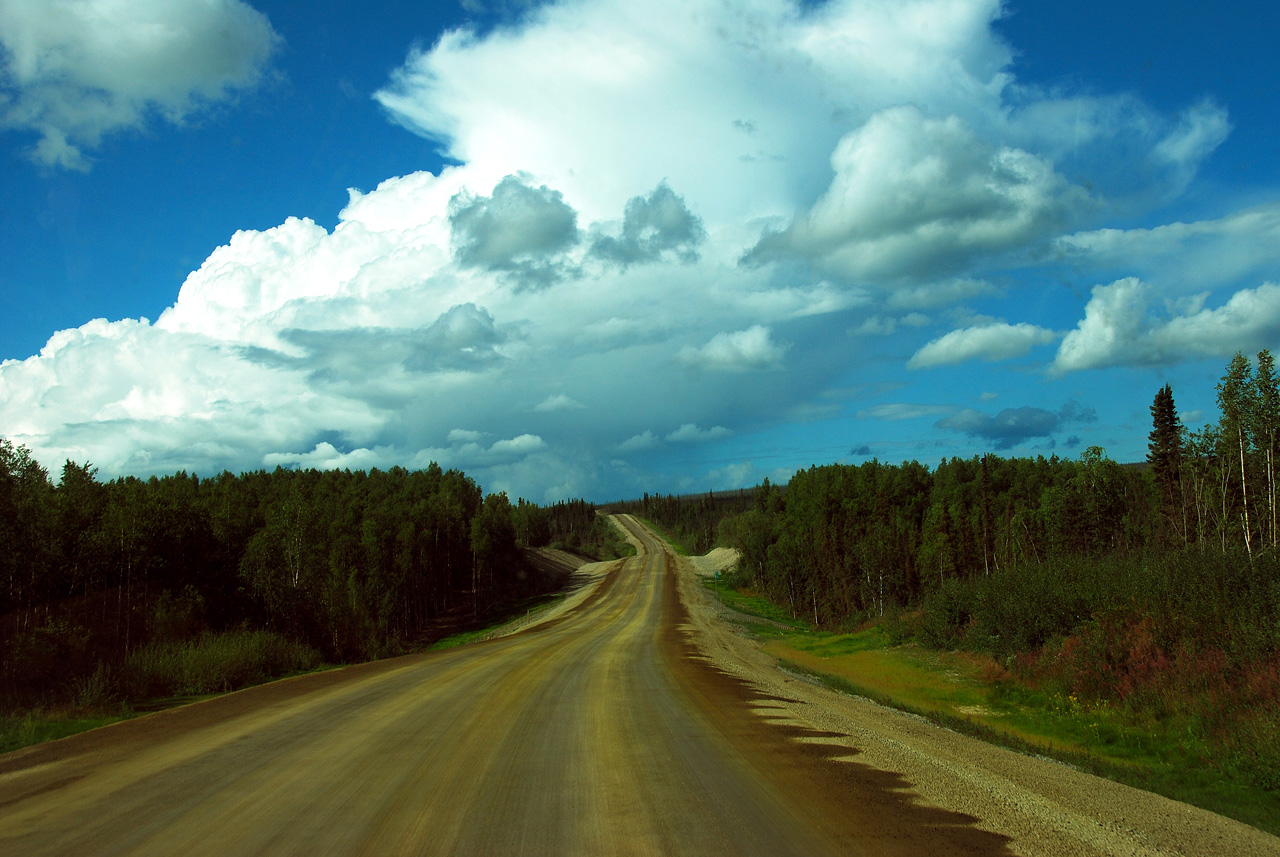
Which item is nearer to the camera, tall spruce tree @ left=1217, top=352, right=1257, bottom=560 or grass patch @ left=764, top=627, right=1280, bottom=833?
grass patch @ left=764, top=627, right=1280, bottom=833

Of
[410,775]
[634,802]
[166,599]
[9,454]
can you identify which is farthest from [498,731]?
[166,599]

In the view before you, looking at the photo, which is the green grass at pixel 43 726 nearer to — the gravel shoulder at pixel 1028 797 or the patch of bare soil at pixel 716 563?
the gravel shoulder at pixel 1028 797

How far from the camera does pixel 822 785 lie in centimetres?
800

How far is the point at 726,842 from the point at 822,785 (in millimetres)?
2274

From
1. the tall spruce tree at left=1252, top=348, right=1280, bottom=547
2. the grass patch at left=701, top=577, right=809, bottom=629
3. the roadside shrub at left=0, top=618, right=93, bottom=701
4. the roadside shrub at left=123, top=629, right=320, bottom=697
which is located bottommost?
the grass patch at left=701, top=577, right=809, bottom=629

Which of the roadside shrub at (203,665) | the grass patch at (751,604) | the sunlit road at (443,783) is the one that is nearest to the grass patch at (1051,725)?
the sunlit road at (443,783)

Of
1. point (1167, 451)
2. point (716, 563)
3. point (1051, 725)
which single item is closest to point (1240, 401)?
point (1167, 451)

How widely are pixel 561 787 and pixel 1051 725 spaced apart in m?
14.6

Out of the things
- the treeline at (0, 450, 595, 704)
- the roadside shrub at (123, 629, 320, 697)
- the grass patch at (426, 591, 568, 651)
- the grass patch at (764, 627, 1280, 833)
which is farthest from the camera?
the grass patch at (426, 591, 568, 651)

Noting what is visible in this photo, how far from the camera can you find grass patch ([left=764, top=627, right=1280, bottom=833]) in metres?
10.5

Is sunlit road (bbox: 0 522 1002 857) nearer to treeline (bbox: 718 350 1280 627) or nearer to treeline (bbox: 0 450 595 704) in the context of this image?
treeline (bbox: 0 450 595 704)

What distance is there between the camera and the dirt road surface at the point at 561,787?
20.9ft

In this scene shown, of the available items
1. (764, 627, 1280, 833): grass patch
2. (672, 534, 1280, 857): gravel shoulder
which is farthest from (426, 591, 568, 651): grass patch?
(672, 534, 1280, 857): gravel shoulder

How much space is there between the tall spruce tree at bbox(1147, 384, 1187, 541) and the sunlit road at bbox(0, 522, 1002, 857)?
6331 cm
